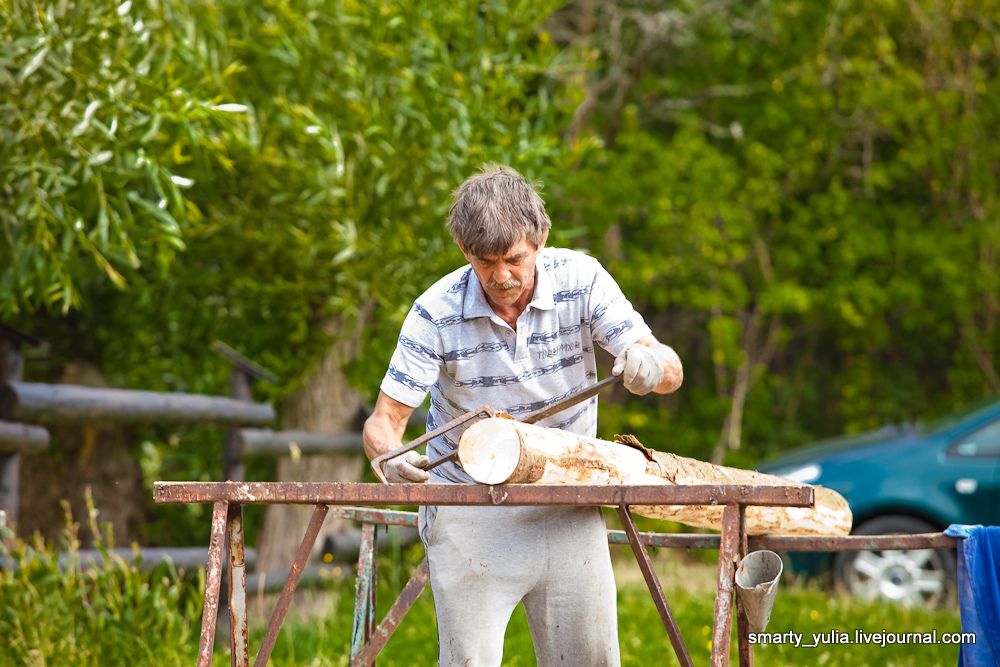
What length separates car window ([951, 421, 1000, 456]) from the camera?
736cm

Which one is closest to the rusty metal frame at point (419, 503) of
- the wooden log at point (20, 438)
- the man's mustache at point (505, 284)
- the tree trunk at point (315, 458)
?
the man's mustache at point (505, 284)

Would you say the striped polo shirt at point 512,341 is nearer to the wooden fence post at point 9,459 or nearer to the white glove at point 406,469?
the white glove at point 406,469

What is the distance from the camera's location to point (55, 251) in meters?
5.11

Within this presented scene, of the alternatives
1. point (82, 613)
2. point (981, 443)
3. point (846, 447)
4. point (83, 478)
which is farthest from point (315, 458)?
point (981, 443)

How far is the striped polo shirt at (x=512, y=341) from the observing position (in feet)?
10.9

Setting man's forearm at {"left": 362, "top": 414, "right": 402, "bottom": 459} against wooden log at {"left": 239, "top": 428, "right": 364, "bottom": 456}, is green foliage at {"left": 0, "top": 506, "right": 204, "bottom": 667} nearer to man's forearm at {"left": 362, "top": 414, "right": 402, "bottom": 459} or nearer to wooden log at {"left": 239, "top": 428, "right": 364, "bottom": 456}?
wooden log at {"left": 239, "top": 428, "right": 364, "bottom": 456}

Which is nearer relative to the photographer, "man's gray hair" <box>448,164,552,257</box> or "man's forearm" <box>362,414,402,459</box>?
"man's gray hair" <box>448,164,552,257</box>

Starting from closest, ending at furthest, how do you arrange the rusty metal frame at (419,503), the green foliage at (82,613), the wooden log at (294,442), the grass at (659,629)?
1. the rusty metal frame at (419,503)
2. the green foliage at (82,613)
3. the grass at (659,629)
4. the wooden log at (294,442)

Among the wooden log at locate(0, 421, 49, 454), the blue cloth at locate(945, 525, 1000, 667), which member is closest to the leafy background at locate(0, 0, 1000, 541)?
the wooden log at locate(0, 421, 49, 454)

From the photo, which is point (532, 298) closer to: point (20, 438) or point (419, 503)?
point (419, 503)

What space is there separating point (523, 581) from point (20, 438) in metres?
2.90

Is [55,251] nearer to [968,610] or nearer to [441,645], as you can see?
[441,645]

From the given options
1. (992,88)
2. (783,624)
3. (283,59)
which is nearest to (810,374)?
(992,88)

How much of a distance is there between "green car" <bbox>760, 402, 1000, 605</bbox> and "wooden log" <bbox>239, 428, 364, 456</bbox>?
2897mm
